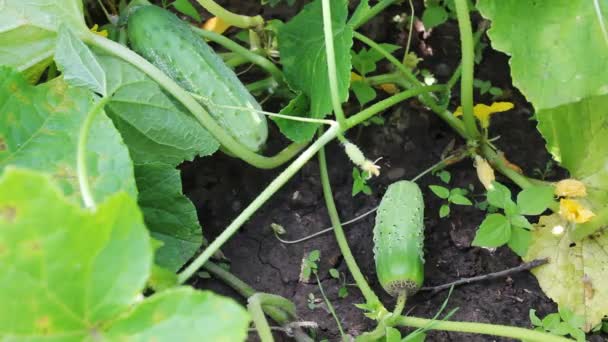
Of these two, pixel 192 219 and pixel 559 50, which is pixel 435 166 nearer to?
pixel 559 50

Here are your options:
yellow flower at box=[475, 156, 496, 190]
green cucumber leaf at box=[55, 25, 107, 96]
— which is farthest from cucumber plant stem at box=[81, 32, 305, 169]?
yellow flower at box=[475, 156, 496, 190]

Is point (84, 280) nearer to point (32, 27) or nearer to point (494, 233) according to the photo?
point (32, 27)

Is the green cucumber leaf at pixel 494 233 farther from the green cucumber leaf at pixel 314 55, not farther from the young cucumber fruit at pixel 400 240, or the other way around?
the green cucumber leaf at pixel 314 55

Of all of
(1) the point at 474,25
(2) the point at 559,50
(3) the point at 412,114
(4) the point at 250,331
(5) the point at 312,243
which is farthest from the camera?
(1) the point at 474,25

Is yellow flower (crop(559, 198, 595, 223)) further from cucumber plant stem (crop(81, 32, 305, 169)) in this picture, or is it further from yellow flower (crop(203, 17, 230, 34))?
yellow flower (crop(203, 17, 230, 34))

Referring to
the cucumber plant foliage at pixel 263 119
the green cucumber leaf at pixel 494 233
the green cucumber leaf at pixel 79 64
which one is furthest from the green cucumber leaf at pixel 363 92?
the green cucumber leaf at pixel 79 64

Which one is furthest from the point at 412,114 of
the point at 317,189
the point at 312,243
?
the point at 312,243
